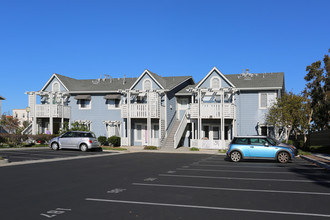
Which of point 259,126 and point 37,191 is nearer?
point 37,191

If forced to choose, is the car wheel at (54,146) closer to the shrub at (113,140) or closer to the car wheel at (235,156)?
the shrub at (113,140)

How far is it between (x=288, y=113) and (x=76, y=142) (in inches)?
695

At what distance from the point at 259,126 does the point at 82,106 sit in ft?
62.4

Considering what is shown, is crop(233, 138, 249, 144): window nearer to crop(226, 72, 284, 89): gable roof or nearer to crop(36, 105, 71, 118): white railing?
A: crop(226, 72, 284, 89): gable roof

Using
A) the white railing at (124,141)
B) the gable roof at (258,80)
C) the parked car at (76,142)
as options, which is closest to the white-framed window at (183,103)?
the gable roof at (258,80)

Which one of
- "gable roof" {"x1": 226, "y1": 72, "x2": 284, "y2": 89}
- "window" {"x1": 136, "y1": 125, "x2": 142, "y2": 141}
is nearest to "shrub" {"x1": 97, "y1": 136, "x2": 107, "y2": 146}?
"window" {"x1": 136, "y1": 125, "x2": 142, "y2": 141}

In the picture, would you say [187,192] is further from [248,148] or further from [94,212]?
[248,148]

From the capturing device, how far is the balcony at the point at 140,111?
3112 centimetres

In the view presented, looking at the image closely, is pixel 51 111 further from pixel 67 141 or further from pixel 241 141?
pixel 241 141

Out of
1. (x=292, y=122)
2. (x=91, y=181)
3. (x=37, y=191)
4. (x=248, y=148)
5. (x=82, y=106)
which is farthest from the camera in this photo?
(x=82, y=106)

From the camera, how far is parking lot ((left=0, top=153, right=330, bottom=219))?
700 cm

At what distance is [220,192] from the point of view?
31.0 feet

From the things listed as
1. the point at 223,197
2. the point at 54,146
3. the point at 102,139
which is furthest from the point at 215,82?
the point at 223,197

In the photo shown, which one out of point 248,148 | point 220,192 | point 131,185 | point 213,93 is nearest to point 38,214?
point 131,185
